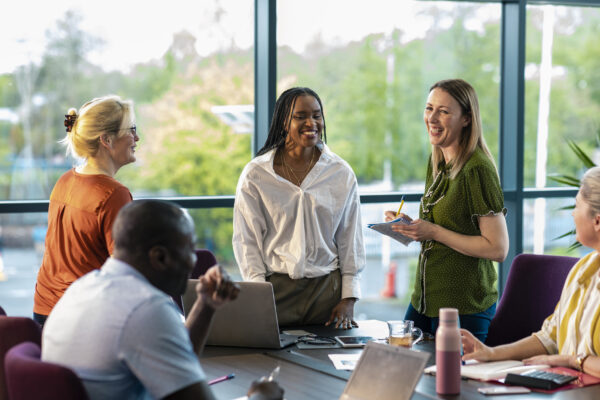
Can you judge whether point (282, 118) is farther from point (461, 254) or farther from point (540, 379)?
point (540, 379)

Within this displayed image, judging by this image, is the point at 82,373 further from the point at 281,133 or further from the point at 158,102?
the point at 158,102

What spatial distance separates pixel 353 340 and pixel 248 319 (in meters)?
0.39

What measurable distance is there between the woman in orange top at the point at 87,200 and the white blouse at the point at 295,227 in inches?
20.6

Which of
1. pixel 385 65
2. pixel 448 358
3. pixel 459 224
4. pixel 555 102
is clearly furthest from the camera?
pixel 555 102

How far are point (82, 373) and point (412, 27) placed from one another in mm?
4048

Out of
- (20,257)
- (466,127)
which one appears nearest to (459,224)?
(466,127)

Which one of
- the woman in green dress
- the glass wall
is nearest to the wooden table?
the woman in green dress

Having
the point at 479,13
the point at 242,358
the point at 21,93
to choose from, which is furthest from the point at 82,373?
the point at 479,13

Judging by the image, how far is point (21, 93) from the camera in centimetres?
428

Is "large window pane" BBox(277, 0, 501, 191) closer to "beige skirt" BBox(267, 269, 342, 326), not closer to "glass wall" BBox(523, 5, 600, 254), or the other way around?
"glass wall" BBox(523, 5, 600, 254)

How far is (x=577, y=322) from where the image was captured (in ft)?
8.05

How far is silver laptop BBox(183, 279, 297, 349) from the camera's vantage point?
2.62 metres

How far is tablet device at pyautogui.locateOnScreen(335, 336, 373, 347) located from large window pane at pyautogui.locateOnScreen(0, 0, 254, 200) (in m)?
2.14

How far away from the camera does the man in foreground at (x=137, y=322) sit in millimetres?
1627
